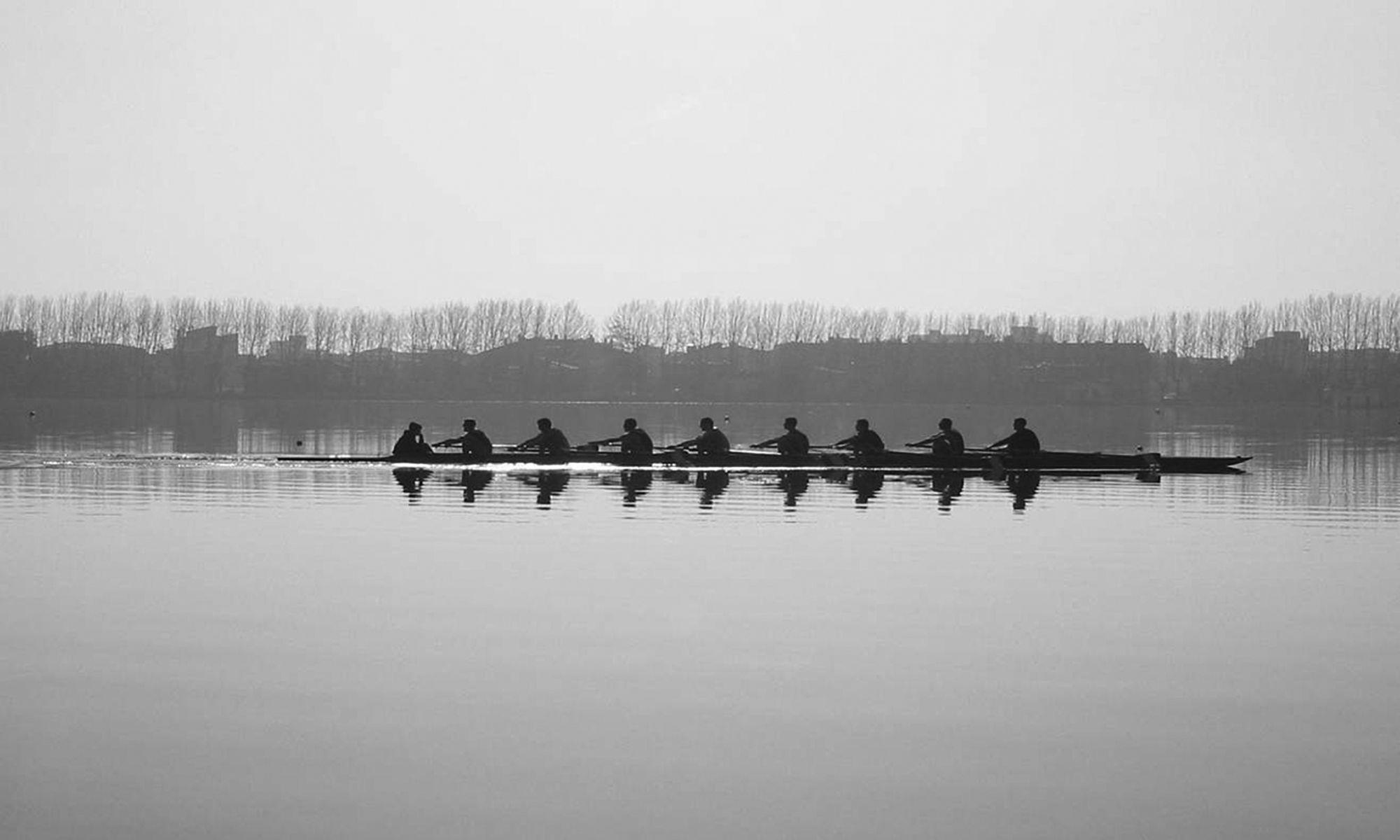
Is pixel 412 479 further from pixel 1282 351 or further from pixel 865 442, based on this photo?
pixel 1282 351

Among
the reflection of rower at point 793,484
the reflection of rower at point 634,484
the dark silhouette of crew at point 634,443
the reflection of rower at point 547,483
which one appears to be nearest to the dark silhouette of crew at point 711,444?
the dark silhouette of crew at point 634,443

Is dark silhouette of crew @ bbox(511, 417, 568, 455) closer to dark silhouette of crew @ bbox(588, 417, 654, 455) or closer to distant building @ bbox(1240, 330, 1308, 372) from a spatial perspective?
dark silhouette of crew @ bbox(588, 417, 654, 455)

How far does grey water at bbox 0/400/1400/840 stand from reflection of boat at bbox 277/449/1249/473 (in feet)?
24.3

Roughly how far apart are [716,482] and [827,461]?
11.8ft

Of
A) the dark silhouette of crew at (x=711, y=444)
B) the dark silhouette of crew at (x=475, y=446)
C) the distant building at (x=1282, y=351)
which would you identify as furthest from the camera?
the distant building at (x=1282, y=351)

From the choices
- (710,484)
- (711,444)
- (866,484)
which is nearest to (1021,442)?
(866,484)

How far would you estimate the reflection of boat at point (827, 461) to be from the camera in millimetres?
30906

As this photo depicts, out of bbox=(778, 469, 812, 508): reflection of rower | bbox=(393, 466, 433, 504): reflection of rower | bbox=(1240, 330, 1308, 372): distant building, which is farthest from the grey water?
bbox=(1240, 330, 1308, 372): distant building

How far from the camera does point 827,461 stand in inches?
1224

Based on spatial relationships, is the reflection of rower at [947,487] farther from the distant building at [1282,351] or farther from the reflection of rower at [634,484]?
the distant building at [1282,351]

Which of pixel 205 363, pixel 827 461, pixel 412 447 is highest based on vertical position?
pixel 205 363

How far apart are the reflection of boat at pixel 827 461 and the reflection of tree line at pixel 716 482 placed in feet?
0.63

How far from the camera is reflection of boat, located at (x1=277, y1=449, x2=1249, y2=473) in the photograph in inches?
1217

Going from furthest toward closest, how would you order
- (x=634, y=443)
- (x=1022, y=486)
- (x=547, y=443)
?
(x=634, y=443)
(x=547, y=443)
(x=1022, y=486)
